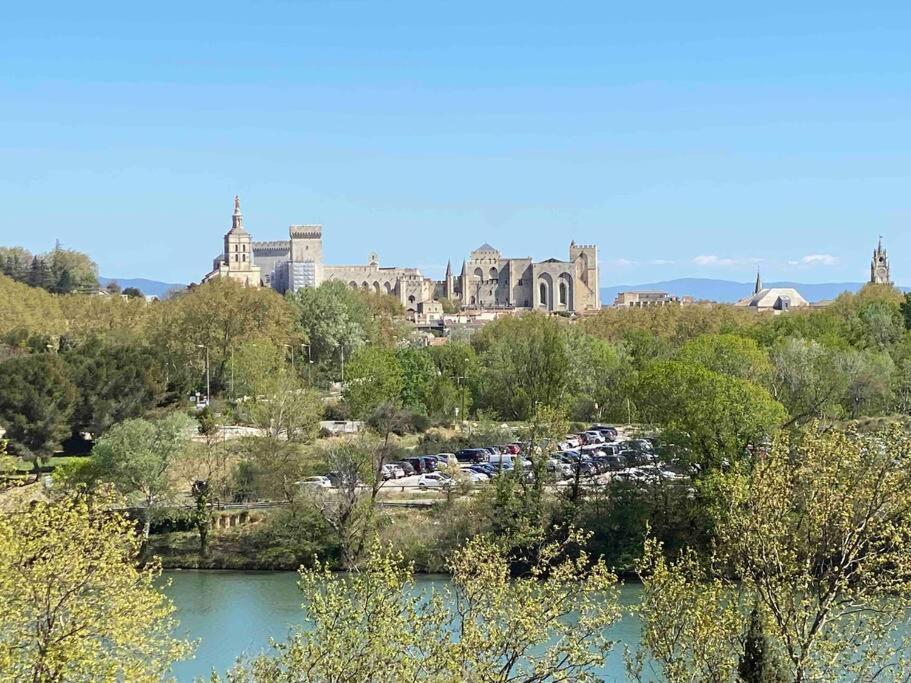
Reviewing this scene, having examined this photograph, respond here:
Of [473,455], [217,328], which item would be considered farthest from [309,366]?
[473,455]

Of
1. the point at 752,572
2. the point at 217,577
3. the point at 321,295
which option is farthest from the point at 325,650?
the point at 321,295

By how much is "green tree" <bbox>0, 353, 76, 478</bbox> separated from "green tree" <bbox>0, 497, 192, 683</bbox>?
81.9 feet

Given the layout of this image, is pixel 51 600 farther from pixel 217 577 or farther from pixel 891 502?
pixel 217 577

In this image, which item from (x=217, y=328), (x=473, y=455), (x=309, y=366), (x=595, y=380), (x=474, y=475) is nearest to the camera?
(x=474, y=475)

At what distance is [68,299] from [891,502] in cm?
6489

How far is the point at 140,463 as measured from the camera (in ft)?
120

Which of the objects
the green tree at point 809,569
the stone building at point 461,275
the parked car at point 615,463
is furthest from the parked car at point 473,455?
the stone building at point 461,275

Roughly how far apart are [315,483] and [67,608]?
21648mm

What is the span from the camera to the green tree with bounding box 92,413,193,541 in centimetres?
3672

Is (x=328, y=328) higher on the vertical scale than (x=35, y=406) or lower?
higher

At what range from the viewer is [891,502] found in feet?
54.6

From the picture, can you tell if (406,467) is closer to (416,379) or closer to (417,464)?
(417,464)

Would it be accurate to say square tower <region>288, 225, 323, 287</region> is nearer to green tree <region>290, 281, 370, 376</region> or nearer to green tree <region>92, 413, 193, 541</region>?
green tree <region>290, 281, 370, 376</region>

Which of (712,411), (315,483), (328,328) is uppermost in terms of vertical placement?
(328,328)
